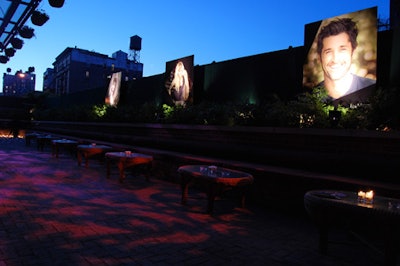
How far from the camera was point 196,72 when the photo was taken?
10.9m

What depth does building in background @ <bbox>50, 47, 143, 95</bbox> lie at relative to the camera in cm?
5506

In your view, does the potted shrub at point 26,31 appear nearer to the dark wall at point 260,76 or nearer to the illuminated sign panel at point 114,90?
the illuminated sign panel at point 114,90

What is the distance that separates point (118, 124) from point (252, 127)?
23.6 ft

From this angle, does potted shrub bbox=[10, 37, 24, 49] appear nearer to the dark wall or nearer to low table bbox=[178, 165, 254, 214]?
the dark wall

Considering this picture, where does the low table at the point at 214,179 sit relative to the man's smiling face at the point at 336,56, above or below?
below

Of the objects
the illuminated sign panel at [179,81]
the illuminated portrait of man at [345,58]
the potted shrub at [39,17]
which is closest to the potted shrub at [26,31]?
the potted shrub at [39,17]

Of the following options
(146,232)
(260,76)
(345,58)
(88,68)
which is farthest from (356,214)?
(88,68)

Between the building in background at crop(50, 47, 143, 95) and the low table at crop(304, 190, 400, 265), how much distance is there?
5331cm

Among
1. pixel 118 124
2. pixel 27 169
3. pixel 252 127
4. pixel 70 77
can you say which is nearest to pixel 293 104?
pixel 252 127

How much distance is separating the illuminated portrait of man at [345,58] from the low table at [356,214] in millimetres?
2895

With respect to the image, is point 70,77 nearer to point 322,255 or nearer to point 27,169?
point 27,169

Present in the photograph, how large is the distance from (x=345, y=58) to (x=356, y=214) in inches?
151

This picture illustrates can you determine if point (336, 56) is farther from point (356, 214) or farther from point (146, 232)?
point (146, 232)

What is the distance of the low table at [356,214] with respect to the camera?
10.1 feet
